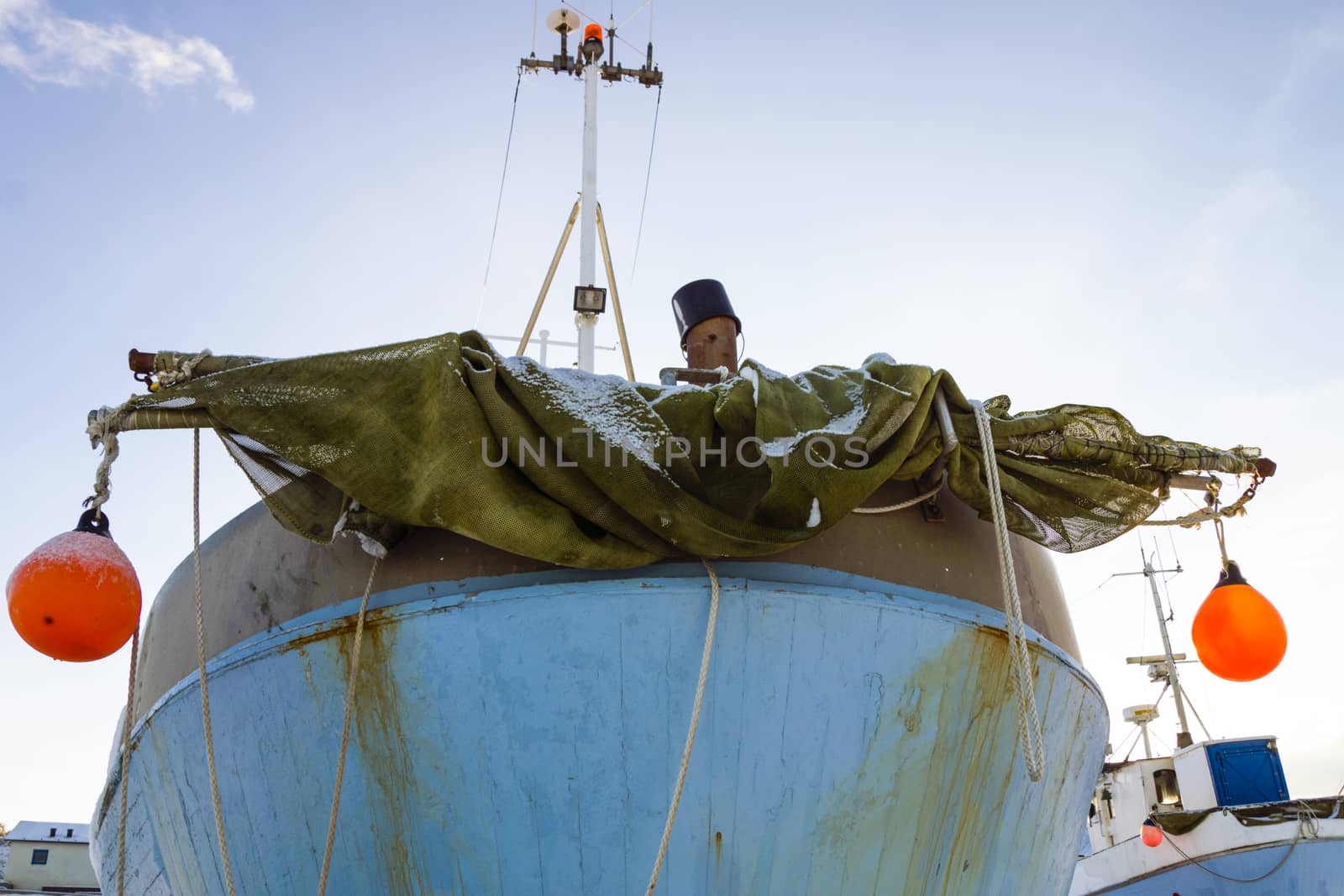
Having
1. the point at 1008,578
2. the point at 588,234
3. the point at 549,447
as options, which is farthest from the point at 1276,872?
the point at 549,447

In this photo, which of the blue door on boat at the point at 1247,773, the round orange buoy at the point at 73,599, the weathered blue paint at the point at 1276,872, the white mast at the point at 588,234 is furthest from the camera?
the blue door on boat at the point at 1247,773

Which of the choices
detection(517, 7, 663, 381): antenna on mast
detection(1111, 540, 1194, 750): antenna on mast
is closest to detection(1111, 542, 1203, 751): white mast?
detection(1111, 540, 1194, 750): antenna on mast

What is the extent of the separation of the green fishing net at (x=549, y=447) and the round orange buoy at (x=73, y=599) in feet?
1.49

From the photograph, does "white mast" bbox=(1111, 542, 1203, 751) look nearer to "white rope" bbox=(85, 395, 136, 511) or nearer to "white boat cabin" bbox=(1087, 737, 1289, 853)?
"white boat cabin" bbox=(1087, 737, 1289, 853)

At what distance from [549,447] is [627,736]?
91 cm

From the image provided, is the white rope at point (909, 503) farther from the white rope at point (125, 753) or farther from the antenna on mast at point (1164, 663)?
the antenna on mast at point (1164, 663)

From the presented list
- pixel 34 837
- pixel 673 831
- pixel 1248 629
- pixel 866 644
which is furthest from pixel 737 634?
pixel 34 837

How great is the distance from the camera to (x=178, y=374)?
308 cm

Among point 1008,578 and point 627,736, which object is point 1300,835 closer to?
point 1008,578

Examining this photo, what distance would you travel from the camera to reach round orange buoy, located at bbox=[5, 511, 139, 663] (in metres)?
2.63

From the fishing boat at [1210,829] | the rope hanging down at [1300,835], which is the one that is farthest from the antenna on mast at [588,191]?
the rope hanging down at [1300,835]

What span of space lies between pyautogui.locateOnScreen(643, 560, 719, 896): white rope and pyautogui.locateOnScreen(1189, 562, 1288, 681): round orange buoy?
1.88 meters

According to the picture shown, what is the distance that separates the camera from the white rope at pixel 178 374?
10.1ft

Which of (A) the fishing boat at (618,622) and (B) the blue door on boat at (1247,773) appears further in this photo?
(B) the blue door on boat at (1247,773)
